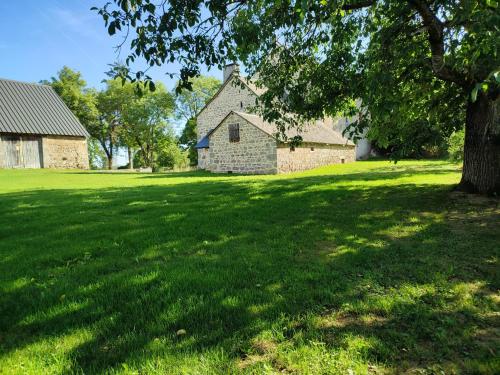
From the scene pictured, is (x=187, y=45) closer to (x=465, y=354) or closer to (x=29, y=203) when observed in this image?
(x=465, y=354)

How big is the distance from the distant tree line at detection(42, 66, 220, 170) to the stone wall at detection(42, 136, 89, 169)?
1250 cm

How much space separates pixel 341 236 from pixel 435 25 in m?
4.39

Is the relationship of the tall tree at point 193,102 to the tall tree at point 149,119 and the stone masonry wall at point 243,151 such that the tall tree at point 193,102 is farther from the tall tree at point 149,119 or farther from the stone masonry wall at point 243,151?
the stone masonry wall at point 243,151

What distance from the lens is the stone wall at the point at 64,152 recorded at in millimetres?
28050

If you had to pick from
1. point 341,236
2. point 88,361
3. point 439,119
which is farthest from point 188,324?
point 439,119

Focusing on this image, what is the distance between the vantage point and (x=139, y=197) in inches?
390

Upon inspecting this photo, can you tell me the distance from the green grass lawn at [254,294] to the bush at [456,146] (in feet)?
22.3

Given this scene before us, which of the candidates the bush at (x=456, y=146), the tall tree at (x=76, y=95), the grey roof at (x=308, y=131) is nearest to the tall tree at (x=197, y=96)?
the tall tree at (x=76, y=95)

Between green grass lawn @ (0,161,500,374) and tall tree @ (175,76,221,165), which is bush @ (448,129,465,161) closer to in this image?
green grass lawn @ (0,161,500,374)

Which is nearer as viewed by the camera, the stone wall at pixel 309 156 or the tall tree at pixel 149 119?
the stone wall at pixel 309 156

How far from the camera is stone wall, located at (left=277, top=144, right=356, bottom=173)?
22531mm

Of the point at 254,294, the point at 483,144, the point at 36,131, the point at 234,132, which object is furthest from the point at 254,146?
the point at 254,294

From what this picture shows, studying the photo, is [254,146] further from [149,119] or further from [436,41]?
[149,119]

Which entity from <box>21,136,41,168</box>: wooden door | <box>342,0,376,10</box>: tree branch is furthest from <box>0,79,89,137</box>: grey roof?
<box>342,0,376,10</box>: tree branch
